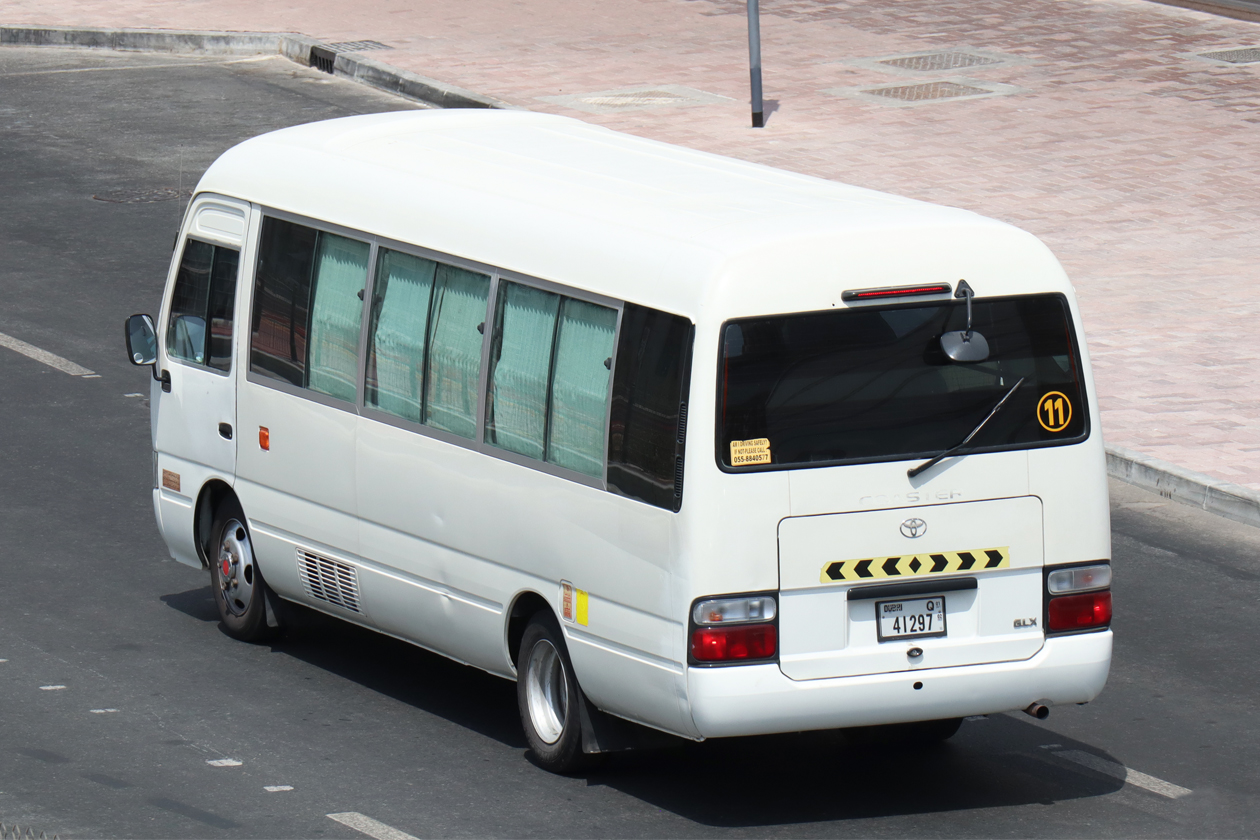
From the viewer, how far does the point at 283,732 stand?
9391 millimetres

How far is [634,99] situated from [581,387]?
48.6 feet

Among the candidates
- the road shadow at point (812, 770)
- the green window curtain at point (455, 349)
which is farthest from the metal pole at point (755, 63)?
the green window curtain at point (455, 349)

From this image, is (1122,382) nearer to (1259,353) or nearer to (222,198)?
(1259,353)

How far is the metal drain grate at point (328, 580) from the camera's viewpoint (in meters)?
10.0

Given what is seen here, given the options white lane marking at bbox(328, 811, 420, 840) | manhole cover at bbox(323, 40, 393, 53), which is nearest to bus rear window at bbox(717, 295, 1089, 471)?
white lane marking at bbox(328, 811, 420, 840)

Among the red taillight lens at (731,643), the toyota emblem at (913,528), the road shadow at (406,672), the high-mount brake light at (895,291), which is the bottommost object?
the road shadow at (406,672)

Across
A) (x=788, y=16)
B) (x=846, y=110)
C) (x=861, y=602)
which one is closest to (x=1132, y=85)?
(x=846, y=110)

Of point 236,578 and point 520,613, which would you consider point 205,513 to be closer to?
point 236,578

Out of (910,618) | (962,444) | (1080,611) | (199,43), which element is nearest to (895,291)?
(962,444)

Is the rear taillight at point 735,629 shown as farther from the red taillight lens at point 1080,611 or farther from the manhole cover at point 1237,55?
the manhole cover at point 1237,55

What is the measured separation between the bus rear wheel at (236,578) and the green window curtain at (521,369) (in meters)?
2.01

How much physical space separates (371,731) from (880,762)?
2.04 m

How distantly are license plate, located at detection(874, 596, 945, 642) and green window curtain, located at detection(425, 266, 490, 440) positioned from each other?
1886 mm

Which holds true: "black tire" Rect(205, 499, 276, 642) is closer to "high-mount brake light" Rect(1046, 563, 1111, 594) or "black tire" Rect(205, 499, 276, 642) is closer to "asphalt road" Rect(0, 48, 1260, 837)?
"asphalt road" Rect(0, 48, 1260, 837)
